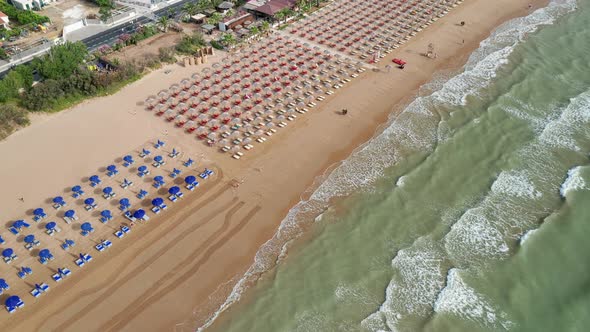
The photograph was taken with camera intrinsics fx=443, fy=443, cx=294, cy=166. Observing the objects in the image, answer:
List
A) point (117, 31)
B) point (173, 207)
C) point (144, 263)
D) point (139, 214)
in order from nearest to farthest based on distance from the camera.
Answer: point (144, 263), point (139, 214), point (173, 207), point (117, 31)

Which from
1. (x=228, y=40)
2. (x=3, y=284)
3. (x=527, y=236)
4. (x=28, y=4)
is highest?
(x=228, y=40)

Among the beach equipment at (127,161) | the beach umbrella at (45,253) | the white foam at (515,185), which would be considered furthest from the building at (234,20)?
the white foam at (515,185)

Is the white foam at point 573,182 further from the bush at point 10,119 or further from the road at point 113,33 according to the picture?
the road at point 113,33

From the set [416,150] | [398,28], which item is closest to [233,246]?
[416,150]

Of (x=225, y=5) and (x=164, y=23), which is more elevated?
(x=225, y=5)

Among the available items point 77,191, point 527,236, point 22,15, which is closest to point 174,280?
point 77,191

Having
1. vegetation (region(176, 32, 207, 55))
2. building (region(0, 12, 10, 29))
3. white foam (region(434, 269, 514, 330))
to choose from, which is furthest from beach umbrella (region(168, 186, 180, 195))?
building (region(0, 12, 10, 29))

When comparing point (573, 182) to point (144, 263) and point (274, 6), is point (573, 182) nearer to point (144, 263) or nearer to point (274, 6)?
point (144, 263)
